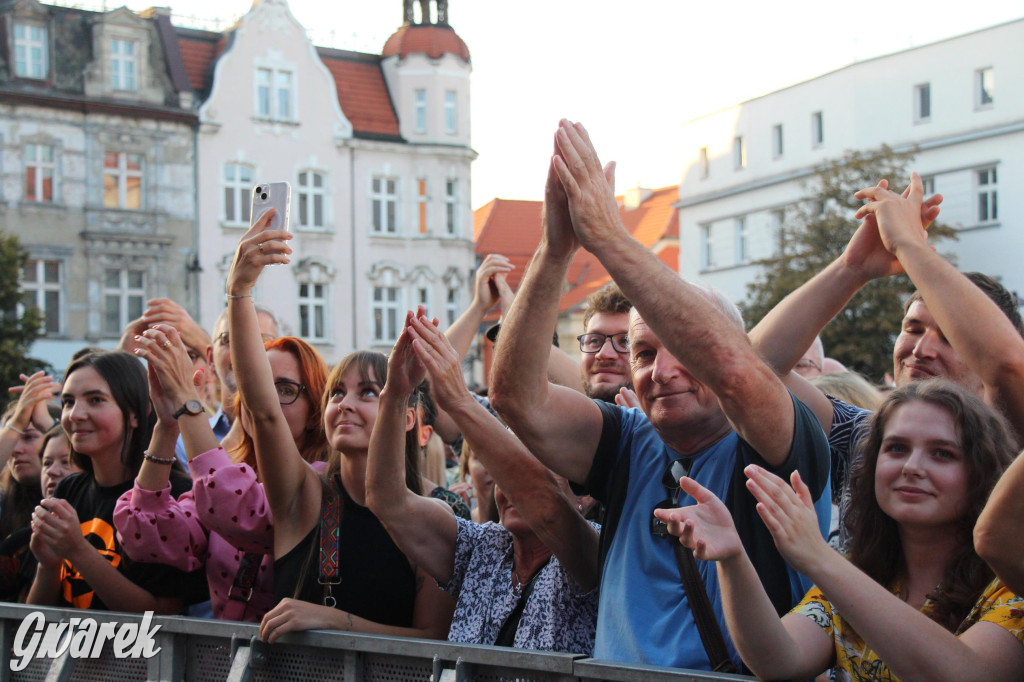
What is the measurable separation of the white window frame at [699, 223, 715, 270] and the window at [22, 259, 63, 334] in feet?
70.3

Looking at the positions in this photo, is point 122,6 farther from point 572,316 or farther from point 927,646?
point 927,646

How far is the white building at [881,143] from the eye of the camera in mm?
33438

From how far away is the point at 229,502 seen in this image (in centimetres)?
403

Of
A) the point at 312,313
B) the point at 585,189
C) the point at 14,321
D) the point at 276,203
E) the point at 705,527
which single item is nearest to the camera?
the point at 705,527

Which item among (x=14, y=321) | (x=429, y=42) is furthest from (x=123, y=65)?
(x=429, y=42)

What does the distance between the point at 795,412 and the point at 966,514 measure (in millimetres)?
473

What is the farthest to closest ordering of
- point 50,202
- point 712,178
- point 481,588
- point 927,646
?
point 712,178 → point 50,202 → point 481,588 → point 927,646

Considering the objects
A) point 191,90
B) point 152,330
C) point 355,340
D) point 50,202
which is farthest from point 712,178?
point 152,330

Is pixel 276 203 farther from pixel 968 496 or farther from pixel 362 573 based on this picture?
pixel 968 496

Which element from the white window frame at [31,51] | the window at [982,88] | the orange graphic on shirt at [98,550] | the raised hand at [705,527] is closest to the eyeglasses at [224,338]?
the orange graphic on shirt at [98,550]

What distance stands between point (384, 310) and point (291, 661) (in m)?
32.7

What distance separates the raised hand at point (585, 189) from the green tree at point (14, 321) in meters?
25.3

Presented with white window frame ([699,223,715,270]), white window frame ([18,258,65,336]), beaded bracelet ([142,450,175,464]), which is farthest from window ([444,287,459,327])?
beaded bracelet ([142,450,175,464])

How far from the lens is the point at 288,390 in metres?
4.54
